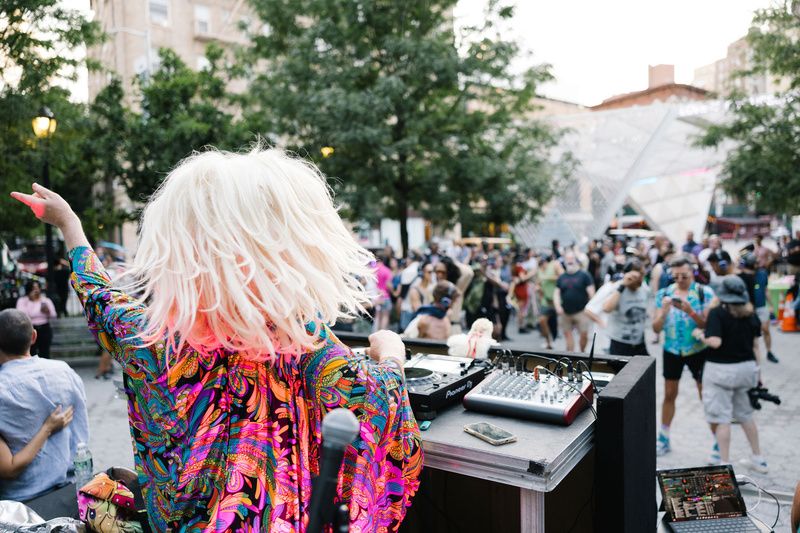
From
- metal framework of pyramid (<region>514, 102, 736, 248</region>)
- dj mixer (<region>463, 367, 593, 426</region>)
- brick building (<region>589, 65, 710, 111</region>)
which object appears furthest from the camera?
brick building (<region>589, 65, 710, 111</region>)

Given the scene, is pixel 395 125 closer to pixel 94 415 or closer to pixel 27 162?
pixel 27 162

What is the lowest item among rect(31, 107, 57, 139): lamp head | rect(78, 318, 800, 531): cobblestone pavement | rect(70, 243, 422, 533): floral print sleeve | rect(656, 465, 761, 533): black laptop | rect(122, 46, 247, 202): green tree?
rect(78, 318, 800, 531): cobblestone pavement

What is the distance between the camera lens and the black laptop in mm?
2926

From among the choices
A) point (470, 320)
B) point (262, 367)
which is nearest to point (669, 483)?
point (262, 367)

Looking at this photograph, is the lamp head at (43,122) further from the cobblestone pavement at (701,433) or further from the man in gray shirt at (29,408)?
the man in gray shirt at (29,408)

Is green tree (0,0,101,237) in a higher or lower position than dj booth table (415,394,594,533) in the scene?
higher

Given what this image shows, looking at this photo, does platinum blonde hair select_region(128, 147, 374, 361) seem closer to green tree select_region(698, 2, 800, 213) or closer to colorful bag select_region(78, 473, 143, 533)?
colorful bag select_region(78, 473, 143, 533)

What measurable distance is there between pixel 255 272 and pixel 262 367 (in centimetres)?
25

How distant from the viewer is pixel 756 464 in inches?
218

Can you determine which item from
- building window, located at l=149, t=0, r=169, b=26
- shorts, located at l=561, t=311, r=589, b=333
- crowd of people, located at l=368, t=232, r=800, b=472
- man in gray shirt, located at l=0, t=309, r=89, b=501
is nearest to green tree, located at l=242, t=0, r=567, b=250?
crowd of people, located at l=368, t=232, r=800, b=472

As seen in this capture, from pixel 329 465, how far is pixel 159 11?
36418mm

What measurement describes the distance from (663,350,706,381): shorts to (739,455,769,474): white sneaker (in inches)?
38.1

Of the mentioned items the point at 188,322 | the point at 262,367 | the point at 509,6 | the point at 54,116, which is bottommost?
the point at 262,367

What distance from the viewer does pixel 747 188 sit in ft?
46.0
